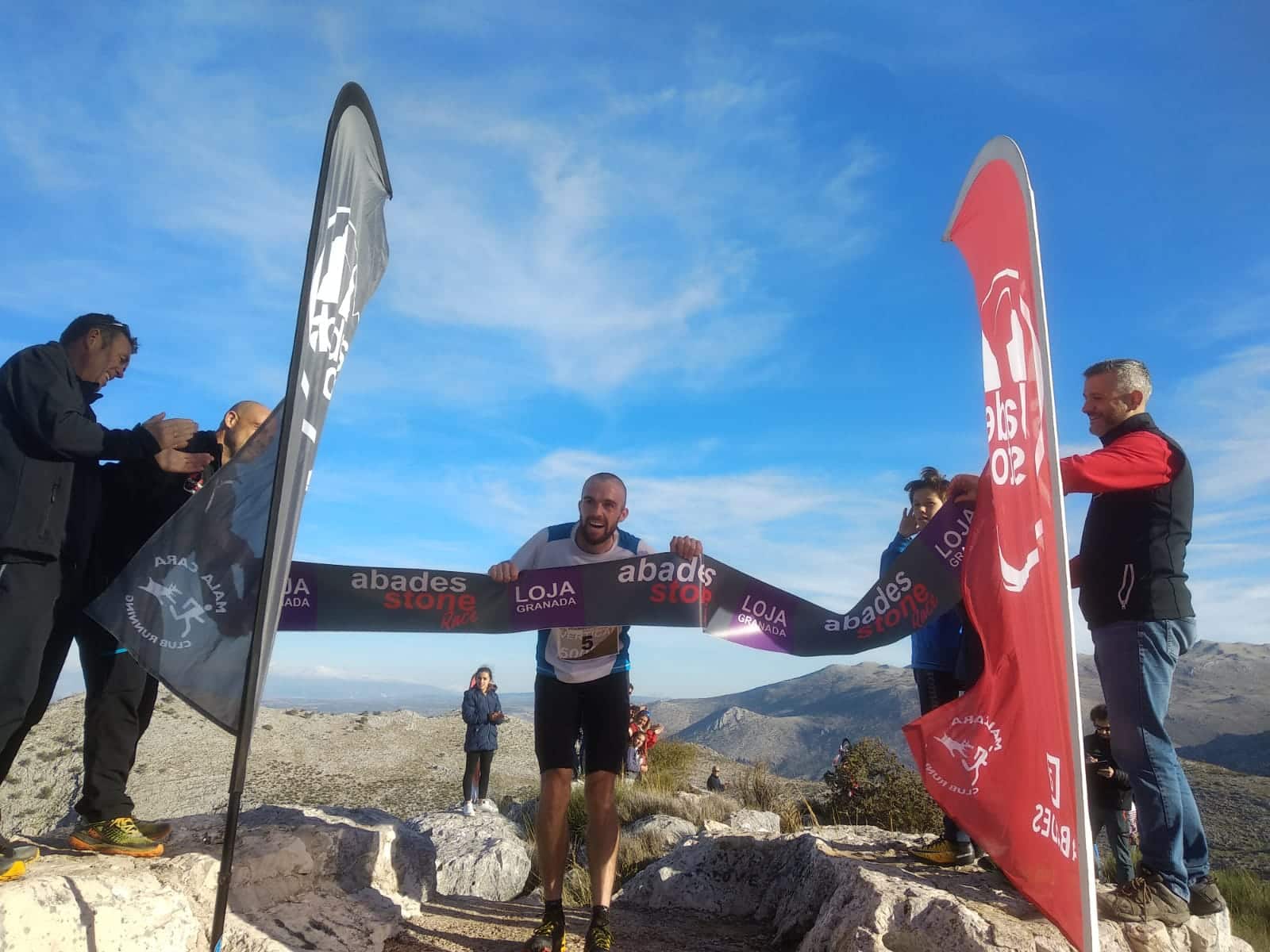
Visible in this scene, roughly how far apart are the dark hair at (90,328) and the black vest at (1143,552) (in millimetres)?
4659

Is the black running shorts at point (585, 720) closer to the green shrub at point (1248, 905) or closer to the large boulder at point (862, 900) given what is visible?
the large boulder at point (862, 900)

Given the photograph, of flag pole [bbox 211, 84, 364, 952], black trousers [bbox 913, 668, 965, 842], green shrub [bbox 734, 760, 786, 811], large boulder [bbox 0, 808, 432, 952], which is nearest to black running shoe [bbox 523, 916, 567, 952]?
large boulder [bbox 0, 808, 432, 952]

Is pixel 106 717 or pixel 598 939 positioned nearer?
pixel 106 717

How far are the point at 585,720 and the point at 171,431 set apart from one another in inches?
95.9

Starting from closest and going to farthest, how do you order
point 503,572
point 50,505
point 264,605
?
point 264,605, point 50,505, point 503,572

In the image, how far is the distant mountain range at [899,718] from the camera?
5484 cm

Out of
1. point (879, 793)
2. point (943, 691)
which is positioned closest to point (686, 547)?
point (943, 691)

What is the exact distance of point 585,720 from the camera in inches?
167

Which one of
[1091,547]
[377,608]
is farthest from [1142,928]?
[377,608]

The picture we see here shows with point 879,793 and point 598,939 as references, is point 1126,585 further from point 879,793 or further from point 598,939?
point 879,793

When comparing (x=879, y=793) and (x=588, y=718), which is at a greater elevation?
(x=588, y=718)

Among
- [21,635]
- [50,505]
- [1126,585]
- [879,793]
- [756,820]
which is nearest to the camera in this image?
[21,635]

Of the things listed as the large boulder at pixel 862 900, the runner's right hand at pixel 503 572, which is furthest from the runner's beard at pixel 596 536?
the large boulder at pixel 862 900

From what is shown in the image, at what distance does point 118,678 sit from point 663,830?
6.61 meters
